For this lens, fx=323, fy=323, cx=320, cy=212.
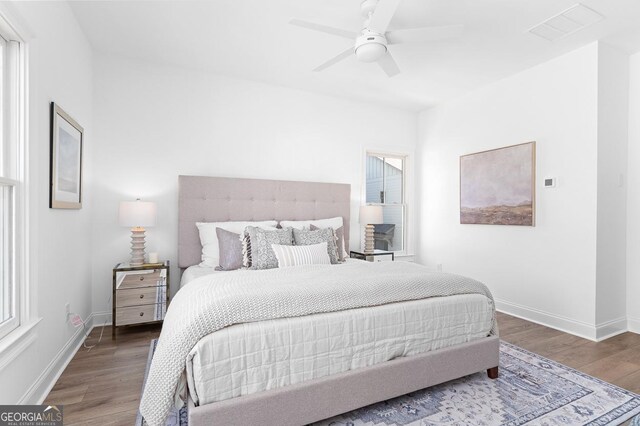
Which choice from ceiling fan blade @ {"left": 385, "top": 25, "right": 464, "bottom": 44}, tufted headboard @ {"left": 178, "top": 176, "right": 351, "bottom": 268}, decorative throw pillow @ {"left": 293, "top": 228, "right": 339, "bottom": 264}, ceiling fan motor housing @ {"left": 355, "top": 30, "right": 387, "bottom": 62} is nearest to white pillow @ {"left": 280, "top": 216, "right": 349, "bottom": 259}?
tufted headboard @ {"left": 178, "top": 176, "right": 351, "bottom": 268}

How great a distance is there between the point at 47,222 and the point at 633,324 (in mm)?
5178

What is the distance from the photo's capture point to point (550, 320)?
133 inches

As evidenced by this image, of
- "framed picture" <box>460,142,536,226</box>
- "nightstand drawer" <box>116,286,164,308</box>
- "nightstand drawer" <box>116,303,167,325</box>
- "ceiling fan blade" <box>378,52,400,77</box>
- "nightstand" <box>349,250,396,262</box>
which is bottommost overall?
"nightstand drawer" <box>116,303,167,325</box>

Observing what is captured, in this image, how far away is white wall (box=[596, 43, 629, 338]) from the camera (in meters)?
3.04

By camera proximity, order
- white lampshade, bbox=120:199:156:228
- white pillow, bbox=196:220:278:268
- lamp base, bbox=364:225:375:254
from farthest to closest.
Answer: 1. lamp base, bbox=364:225:375:254
2. white pillow, bbox=196:220:278:268
3. white lampshade, bbox=120:199:156:228

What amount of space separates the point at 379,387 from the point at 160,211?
283 cm

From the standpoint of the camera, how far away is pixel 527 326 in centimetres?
340

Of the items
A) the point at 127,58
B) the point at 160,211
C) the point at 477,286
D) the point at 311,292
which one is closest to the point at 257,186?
the point at 160,211

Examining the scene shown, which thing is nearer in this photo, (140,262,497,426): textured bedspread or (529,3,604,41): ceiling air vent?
(140,262,497,426): textured bedspread

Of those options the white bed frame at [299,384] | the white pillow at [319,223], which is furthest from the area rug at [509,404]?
the white pillow at [319,223]

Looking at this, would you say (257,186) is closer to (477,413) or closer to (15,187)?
(15,187)

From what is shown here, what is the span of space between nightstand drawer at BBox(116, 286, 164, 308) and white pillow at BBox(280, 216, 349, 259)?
4.74ft

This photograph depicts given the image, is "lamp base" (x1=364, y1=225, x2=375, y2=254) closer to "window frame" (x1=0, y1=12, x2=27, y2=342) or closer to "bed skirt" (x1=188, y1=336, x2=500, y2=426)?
"bed skirt" (x1=188, y1=336, x2=500, y2=426)

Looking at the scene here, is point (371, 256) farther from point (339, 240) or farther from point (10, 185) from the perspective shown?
point (10, 185)
